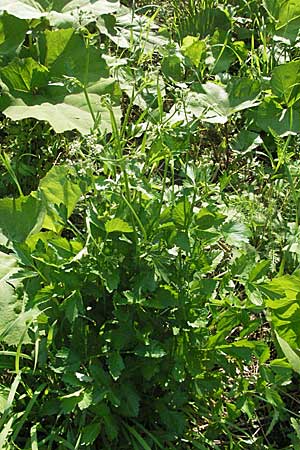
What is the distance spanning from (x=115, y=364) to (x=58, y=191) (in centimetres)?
44

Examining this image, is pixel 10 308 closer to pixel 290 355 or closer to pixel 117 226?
pixel 117 226

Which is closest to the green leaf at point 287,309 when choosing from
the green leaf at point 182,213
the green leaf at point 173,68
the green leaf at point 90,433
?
the green leaf at point 182,213

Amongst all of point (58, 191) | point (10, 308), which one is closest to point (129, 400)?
point (10, 308)

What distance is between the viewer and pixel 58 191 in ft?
5.83

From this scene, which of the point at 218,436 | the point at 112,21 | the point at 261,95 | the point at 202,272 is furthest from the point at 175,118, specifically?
the point at 218,436

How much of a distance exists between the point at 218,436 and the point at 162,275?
0.50 meters

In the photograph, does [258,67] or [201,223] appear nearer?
[201,223]

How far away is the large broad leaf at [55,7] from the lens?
2.27 m

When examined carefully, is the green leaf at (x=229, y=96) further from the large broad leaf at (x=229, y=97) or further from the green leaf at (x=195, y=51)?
the green leaf at (x=195, y=51)

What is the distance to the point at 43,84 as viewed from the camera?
2.24 metres

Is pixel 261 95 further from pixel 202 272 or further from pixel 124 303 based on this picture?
pixel 124 303

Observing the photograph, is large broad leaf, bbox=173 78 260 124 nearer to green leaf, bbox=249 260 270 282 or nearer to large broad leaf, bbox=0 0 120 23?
large broad leaf, bbox=0 0 120 23

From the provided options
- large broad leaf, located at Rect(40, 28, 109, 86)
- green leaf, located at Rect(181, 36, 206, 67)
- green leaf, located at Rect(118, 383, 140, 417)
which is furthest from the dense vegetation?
green leaf, located at Rect(181, 36, 206, 67)

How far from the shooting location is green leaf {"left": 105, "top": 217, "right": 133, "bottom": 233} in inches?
60.2
